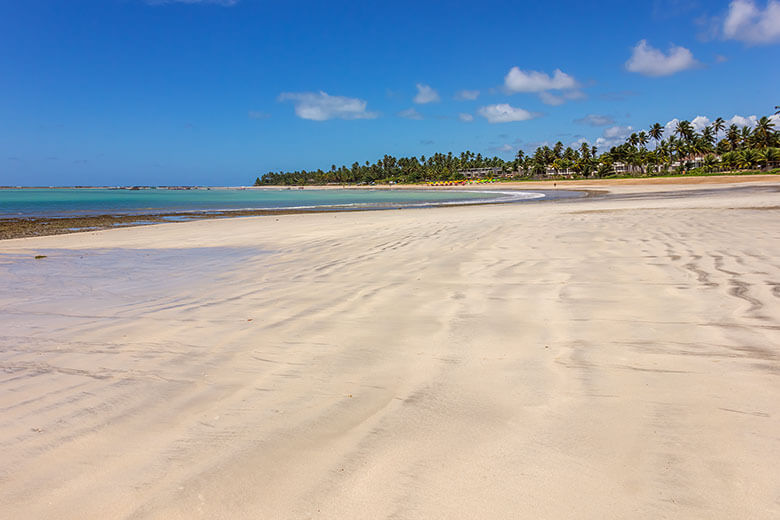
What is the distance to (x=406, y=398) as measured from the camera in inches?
99.0

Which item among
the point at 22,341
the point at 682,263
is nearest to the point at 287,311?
the point at 22,341

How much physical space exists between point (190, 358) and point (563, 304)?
10.7 ft

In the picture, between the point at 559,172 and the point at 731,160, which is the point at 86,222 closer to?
the point at 731,160

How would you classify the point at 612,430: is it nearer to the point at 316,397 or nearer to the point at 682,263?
the point at 316,397

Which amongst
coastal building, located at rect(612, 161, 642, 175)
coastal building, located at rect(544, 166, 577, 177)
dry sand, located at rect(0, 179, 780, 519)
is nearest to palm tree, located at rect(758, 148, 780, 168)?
coastal building, located at rect(612, 161, 642, 175)

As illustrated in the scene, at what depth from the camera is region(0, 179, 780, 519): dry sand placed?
5.65 ft

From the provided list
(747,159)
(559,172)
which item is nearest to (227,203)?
(747,159)

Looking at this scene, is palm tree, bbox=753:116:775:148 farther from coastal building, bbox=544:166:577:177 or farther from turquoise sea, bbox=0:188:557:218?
turquoise sea, bbox=0:188:557:218

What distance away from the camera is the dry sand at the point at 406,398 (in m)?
1.72

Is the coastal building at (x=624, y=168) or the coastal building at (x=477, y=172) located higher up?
the coastal building at (x=477, y=172)

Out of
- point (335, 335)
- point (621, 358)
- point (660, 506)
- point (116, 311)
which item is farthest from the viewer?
point (116, 311)

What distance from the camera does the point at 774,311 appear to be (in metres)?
3.71

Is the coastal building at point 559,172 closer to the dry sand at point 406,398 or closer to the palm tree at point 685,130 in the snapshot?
the palm tree at point 685,130

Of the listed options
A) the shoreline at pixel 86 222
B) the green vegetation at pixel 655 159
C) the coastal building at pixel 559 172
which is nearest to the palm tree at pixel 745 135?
the green vegetation at pixel 655 159
